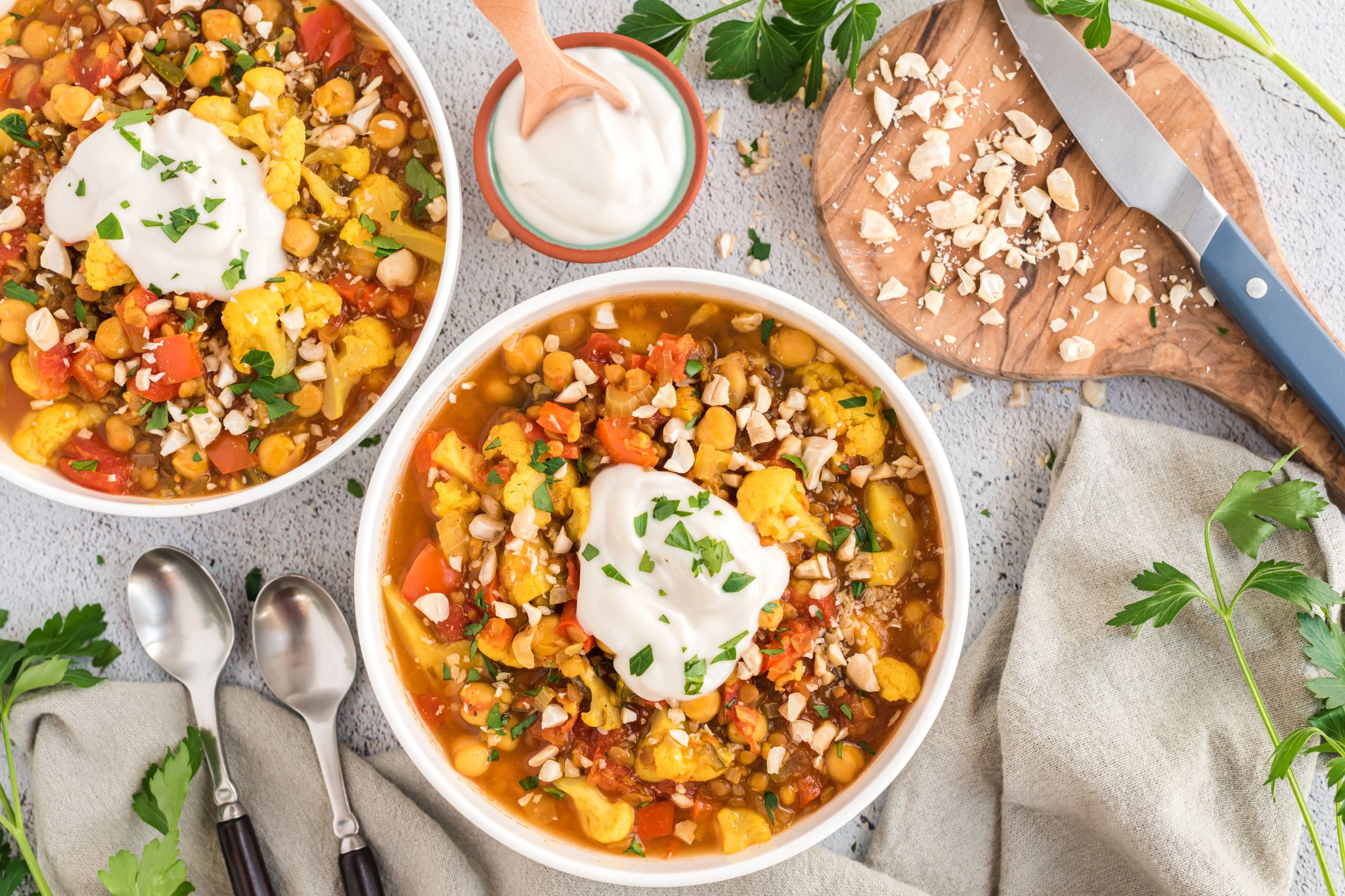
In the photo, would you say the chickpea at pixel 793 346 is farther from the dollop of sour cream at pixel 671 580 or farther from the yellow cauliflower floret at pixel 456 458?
the yellow cauliflower floret at pixel 456 458

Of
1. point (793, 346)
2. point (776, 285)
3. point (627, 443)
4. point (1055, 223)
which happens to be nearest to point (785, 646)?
point (627, 443)

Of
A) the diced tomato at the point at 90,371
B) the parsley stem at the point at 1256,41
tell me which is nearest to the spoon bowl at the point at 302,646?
the diced tomato at the point at 90,371

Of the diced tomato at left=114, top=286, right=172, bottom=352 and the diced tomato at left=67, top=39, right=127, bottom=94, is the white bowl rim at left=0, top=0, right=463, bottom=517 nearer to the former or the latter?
the diced tomato at left=114, top=286, right=172, bottom=352

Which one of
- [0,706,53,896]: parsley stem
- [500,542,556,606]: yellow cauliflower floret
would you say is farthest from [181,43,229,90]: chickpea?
[0,706,53,896]: parsley stem

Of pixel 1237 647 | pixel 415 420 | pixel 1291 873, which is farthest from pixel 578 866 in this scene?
pixel 1291 873

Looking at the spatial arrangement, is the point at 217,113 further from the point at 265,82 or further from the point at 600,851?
the point at 600,851

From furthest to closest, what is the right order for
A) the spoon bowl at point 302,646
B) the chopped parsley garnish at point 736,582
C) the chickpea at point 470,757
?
1. the spoon bowl at point 302,646
2. the chickpea at point 470,757
3. the chopped parsley garnish at point 736,582

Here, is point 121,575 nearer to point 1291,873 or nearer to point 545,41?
point 545,41
